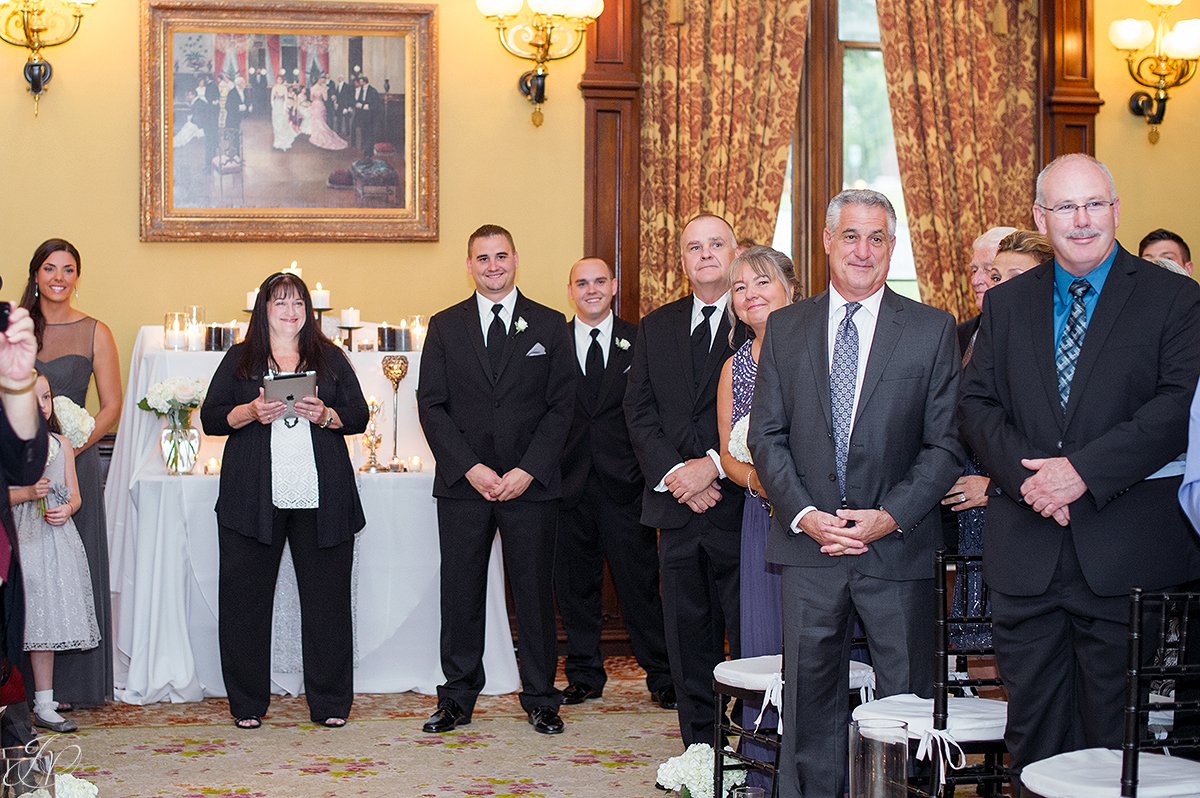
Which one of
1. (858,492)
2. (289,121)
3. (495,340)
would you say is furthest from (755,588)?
(289,121)

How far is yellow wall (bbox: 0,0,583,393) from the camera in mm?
7020

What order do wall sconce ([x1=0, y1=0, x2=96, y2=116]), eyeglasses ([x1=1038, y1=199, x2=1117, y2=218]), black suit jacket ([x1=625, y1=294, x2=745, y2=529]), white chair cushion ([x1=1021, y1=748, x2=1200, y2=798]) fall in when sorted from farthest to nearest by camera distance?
wall sconce ([x1=0, y1=0, x2=96, y2=116])
black suit jacket ([x1=625, y1=294, x2=745, y2=529])
eyeglasses ([x1=1038, y1=199, x2=1117, y2=218])
white chair cushion ([x1=1021, y1=748, x2=1200, y2=798])

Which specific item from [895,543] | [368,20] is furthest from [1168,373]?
[368,20]

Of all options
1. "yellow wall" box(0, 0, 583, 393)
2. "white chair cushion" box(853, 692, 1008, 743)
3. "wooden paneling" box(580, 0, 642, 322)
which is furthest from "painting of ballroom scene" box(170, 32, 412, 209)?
"white chair cushion" box(853, 692, 1008, 743)

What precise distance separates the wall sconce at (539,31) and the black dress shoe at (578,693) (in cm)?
295

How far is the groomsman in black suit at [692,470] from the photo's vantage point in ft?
15.5

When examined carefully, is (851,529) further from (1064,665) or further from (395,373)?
(395,373)

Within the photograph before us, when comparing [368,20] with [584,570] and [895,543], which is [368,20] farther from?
[895,543]

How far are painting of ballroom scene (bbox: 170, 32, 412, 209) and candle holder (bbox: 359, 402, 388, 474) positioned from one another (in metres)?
1.33

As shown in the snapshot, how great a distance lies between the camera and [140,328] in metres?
6.86

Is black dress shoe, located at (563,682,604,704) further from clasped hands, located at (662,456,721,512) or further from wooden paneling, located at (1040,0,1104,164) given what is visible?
wooden paneling, located at (1040,0,1104,164)

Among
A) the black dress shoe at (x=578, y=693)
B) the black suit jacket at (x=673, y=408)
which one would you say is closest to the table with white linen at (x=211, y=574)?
the black dress shoe at (x=578, y=693)

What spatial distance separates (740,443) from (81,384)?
3.20 meters

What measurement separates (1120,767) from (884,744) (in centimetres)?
94
